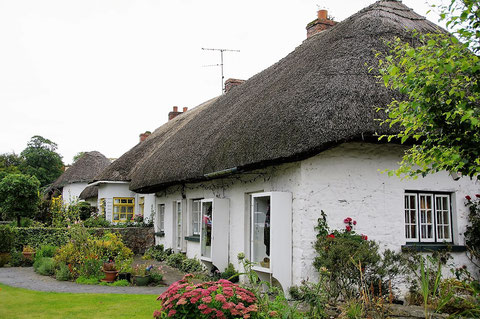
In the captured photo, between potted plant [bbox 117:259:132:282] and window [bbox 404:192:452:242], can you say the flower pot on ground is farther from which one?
window [bbox 404:192:452:242]

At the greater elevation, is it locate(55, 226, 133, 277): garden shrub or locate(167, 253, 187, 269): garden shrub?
locate(55, 226, 133, 277): garden shrub

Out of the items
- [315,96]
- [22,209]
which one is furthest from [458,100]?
[22,209]

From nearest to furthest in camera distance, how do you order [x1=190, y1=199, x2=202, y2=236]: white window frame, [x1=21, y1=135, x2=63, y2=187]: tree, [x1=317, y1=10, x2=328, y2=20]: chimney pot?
[x1=190, y1=199, x2=202, y2=236]: white window frame, [x1=317, y1=10, x2=328, y2=20]: chimney pot, [x1=21, y1=135, x2=63, y2=187]: tree

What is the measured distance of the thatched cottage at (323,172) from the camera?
25.8ft

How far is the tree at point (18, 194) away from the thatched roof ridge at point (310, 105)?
7.07 m

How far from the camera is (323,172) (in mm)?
8117

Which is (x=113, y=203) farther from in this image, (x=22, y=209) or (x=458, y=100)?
(x=458, y=100)

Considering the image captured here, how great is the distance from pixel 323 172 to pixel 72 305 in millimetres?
4899

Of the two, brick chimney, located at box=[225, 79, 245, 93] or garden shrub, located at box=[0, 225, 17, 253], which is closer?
garden shrub, located at box=[0, 225, 17, 253]

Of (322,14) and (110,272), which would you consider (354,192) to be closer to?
(110,272)

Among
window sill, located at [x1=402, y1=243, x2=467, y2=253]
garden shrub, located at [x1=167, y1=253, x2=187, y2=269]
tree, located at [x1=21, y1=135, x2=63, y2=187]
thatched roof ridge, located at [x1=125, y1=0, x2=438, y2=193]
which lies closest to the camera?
thatched roof ridge, located at [x1=125, y1=0, x2=438, y2=193]

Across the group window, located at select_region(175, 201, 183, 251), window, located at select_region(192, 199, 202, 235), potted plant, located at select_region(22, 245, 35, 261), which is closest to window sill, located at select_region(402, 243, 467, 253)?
window, located at select_region(192, 199, 202, 235)

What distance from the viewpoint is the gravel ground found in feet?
31.5

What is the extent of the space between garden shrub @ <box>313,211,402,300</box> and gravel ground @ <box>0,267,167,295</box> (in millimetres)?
3698
